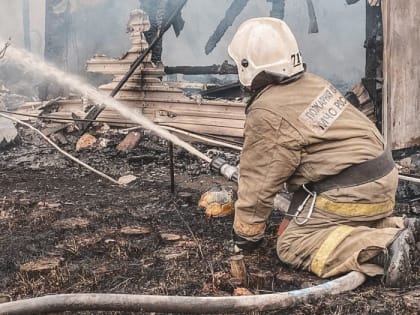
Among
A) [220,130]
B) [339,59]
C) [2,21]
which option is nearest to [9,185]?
[220,130]

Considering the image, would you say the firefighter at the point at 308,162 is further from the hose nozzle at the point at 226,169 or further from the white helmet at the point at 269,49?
the hose nozzle at the point at 226,169

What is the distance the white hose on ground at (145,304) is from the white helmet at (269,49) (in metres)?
1.50

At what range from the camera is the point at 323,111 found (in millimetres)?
3629

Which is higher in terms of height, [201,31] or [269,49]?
[201,31]

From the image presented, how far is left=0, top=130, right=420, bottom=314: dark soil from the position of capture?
11.3 feet

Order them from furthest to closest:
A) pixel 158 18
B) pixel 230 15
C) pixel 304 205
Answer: pixel 230 15, pixel 158 18, pixel 304 205

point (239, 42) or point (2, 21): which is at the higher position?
point (2, 21)

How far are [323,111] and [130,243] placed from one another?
1.82 m

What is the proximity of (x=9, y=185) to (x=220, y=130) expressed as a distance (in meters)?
3.40

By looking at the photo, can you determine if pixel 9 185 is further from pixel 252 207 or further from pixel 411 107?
pixel 411 107

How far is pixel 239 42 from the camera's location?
3.78m

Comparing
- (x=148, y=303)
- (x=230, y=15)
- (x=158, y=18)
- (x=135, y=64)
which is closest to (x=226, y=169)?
(x=148, y=303)

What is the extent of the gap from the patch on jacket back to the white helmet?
25 cm

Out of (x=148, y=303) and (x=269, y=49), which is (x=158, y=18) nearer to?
(x=269, y=49)
